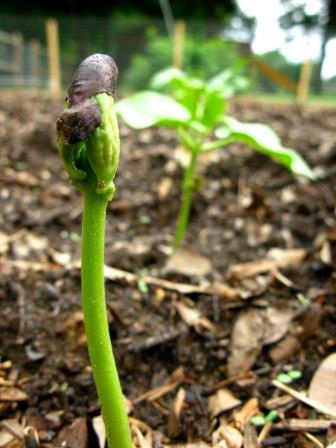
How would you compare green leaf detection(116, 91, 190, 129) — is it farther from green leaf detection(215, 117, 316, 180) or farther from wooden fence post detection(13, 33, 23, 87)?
wooden fence post detection(13, 33, 23, 87)

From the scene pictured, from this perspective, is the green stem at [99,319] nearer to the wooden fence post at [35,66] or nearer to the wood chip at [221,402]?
the wood chip at [221,402]

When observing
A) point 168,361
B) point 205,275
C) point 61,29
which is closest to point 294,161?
point 205,275

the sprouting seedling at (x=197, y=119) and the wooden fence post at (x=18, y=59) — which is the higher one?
the wooden fence post at (x=18, y=59)

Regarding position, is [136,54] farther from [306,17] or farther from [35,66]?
[306,17]

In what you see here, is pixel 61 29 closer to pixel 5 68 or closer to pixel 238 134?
pixel 5 68

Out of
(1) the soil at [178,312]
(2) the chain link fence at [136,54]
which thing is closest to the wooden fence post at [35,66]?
(2) the chain link fence at [136,54]

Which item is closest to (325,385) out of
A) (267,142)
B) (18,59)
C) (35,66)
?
(267,142)
